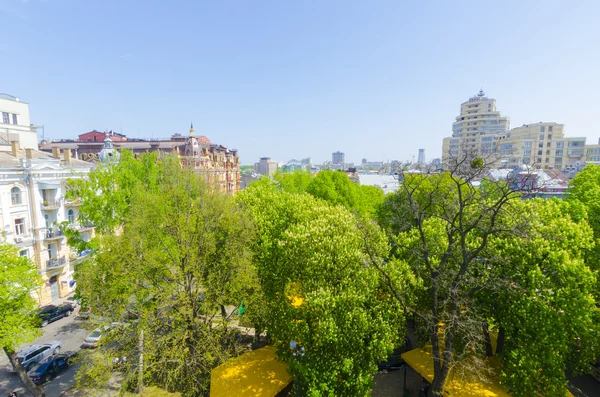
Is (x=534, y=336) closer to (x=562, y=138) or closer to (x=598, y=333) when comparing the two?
(x=598, y=333)

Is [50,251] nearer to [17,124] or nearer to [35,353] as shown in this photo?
[35,353]

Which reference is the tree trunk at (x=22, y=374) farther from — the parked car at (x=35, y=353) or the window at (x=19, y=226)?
the window at (x=19, y=226)

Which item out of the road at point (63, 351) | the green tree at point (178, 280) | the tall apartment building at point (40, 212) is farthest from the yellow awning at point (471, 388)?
the tall apartment building at point (40, 212)

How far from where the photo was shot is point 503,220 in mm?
16203

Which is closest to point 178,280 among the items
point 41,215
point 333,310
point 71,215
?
point 333,310

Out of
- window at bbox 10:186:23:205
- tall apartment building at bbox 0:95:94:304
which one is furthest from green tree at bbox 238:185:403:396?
window at bbox 10:186:23:205

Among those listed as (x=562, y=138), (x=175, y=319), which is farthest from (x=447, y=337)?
(x=562, y=138)

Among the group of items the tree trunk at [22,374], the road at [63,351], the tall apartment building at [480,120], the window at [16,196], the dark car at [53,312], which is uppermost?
the tall apartment building at [480,120]

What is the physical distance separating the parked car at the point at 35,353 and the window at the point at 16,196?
43.2ft

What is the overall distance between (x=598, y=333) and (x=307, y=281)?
1410 centimetres

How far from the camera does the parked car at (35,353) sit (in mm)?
20750

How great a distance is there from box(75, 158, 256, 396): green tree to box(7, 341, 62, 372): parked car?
26.5ft

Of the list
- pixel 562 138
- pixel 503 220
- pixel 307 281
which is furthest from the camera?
pixel 562 138

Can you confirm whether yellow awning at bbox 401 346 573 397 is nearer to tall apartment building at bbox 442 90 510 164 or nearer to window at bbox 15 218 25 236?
window at bbox 15 218 25 236
